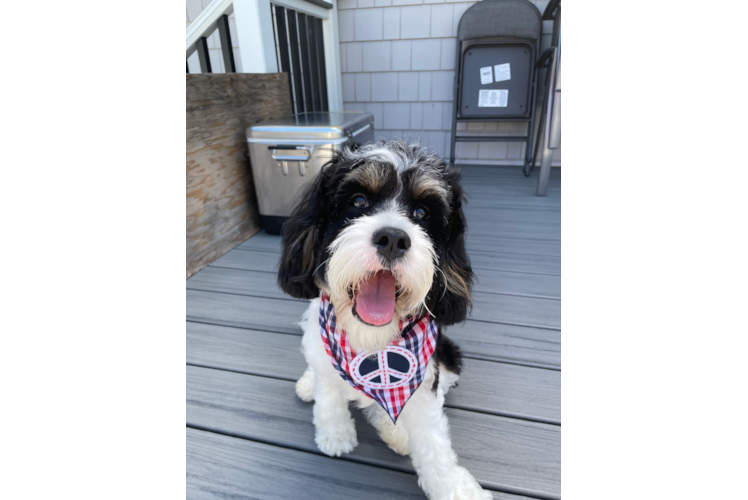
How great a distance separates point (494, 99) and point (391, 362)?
3946 millimetres

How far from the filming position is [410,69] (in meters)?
4.58

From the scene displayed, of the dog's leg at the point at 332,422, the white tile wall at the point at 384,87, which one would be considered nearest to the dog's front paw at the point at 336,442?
the dog's leg at the point at 332,422

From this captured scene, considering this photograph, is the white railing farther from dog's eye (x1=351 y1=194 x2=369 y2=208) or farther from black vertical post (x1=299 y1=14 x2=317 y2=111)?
dog's eye (x1=351 y1=194 x2=369 y2=208)

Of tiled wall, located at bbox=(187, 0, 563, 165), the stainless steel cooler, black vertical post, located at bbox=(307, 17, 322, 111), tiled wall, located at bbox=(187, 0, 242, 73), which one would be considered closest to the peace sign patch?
the stainless steel cooler

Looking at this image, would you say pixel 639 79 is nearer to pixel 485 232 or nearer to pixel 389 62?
pixel 485 232

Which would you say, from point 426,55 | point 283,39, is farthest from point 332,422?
point 426,55

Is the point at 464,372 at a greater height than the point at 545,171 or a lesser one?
lesser

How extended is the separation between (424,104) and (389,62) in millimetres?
645

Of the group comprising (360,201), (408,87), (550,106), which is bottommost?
(360,201)

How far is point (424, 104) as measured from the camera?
4734 millimetres

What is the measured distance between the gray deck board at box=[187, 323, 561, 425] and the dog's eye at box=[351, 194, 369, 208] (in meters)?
0.91

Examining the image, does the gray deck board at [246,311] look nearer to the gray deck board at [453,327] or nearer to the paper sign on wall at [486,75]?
the gray deck board at [453,327]

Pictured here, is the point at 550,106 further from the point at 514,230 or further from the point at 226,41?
the point at 226,41

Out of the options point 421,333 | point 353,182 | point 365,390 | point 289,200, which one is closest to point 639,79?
point 353,182
